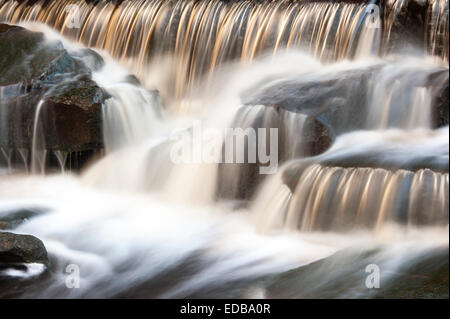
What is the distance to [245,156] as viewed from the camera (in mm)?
6602

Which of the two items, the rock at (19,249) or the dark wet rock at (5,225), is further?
the dark wet rock at (5,225)

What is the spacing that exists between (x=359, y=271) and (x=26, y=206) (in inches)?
151

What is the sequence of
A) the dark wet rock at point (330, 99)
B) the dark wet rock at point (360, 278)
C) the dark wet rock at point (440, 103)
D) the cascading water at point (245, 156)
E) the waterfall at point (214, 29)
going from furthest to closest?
the waterfall at point (214, 29) → the dark wet rock at point (330, 99) → the dark wet rock at point (440, 103) → the cascading water at point (245, 156) → the dark wet rock at point (360, 278)

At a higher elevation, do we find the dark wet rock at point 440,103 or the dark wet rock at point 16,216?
the dark wet rock at point 440,103

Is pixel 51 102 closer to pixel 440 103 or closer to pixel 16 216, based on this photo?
pixel 16 216

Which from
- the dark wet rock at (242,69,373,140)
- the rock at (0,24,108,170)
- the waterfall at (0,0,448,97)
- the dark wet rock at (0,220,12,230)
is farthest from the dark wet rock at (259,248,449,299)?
the rock at (0,24,108,170)

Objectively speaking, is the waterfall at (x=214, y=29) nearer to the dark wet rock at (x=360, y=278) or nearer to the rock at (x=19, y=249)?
the dark wet rock at (x=360, y=278)

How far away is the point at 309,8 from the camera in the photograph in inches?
336

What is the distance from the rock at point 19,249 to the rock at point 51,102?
253 cm

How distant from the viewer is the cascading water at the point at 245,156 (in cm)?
509

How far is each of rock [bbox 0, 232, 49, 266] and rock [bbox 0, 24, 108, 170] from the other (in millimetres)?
2530

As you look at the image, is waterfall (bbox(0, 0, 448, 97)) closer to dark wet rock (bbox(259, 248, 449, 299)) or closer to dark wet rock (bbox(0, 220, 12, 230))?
dark wet rock (bbox(259, 248, 449, 299))

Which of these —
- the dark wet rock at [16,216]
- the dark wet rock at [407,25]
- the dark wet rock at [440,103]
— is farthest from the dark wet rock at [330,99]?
the dark wet rock at [16,216]
